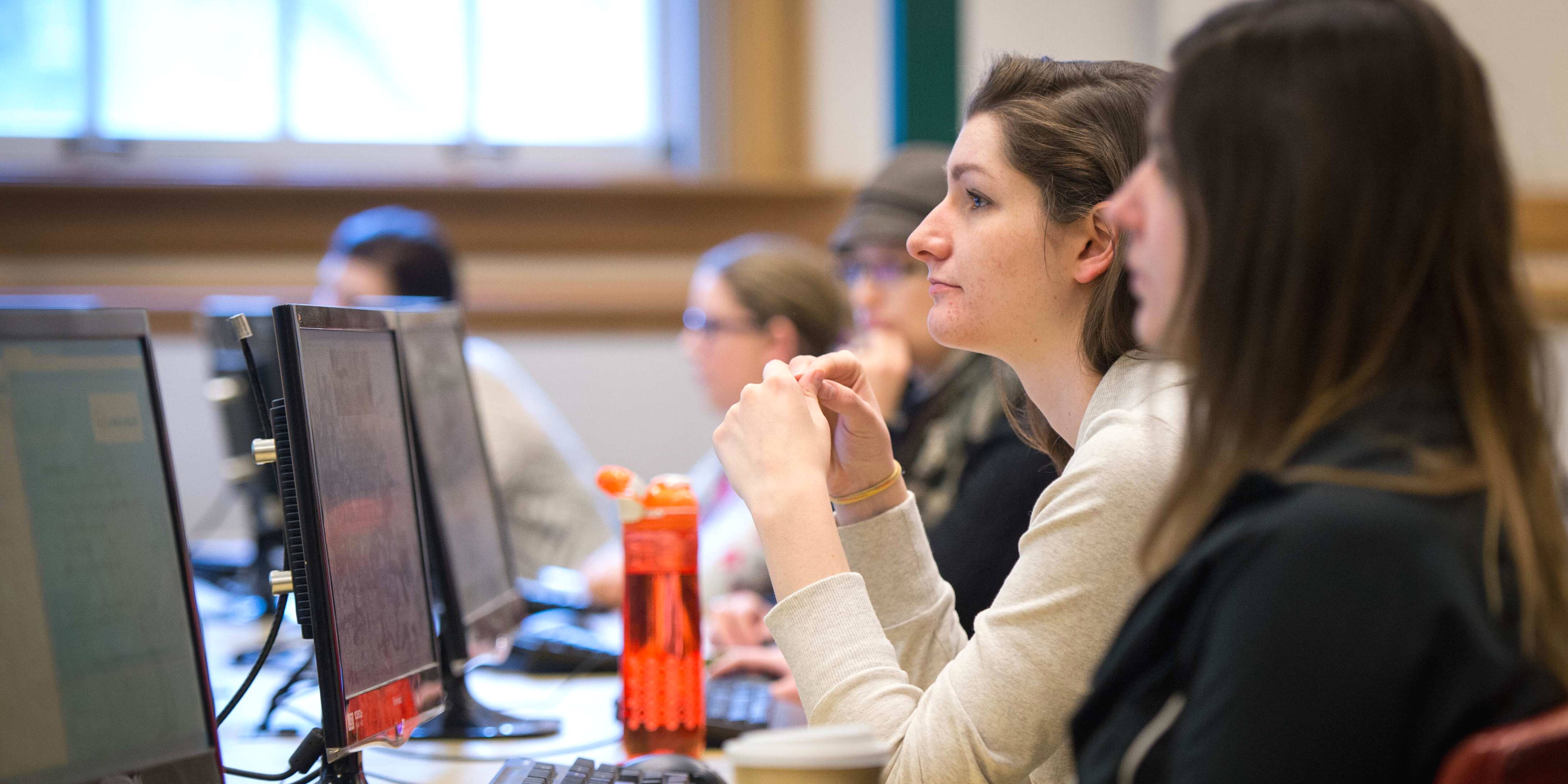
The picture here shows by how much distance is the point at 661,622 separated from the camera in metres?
1.24

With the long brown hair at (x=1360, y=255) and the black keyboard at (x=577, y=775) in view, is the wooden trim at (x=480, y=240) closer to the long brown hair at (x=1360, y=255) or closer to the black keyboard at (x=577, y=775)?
the black keyboard at (x=577, y=775)

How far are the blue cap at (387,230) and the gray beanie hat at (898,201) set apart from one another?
95 cm

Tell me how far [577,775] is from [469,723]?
35 cm

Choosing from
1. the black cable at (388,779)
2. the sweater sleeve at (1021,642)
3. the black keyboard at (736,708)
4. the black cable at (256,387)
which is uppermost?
the black cable at (256,387)

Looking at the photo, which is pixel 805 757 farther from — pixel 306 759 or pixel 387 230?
pixel 387 230

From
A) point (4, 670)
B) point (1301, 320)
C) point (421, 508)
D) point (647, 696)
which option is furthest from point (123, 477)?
point (1301, 320)

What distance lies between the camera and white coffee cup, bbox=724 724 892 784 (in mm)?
710

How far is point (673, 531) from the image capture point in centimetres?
125

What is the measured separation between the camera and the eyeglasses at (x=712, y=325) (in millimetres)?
2277

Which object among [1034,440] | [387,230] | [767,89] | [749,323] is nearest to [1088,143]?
[1034,440]

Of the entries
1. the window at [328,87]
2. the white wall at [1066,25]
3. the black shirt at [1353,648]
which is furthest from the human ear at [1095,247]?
the window at [328,87]

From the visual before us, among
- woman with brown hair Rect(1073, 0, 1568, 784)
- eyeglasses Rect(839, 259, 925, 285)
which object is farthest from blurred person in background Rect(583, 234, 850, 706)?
woman with brown hair Rect(1073, 0, 1568, 784)

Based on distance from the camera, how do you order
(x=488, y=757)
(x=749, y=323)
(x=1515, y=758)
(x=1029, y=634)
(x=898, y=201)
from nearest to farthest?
1. (x=1515, y=758)
2. (x=1029, y=634)
3. (x=488, y=757)
4. (x=898, y=201)
5. (x=749, y=323)

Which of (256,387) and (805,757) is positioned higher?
(256,387)
